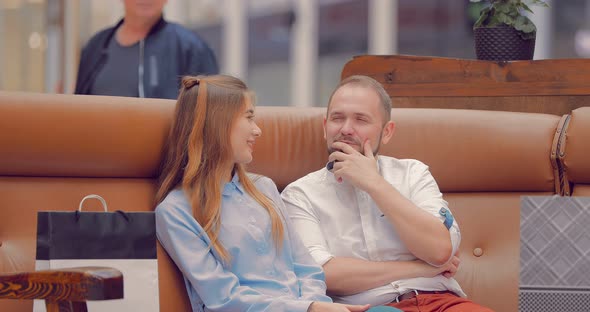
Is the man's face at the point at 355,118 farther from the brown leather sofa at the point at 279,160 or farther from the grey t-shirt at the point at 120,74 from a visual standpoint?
the grey t-shirt at the point at 120,74

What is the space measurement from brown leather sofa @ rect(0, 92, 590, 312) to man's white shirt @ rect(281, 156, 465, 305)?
0.13 meters

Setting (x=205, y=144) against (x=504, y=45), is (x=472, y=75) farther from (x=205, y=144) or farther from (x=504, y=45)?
(x=205, y=144)

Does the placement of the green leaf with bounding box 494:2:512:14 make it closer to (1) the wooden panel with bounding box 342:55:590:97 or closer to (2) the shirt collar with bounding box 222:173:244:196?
(1) the wooden panel with bounding box 342:55:590:97

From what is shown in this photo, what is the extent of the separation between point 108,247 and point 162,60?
136 centimetres

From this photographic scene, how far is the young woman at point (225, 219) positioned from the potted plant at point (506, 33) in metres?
1.01

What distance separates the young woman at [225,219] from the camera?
177cm

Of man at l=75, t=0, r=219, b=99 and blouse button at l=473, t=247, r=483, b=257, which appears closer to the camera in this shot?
blouse button at l=473, t=247, r=483, b=257

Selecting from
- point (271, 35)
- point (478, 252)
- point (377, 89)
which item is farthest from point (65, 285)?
point (271, 35)

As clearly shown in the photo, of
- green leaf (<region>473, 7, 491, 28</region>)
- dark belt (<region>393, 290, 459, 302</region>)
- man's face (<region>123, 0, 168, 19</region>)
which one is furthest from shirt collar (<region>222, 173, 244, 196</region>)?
man's face (<region>123, 0, 168, 19</region>)

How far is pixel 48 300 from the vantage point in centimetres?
127

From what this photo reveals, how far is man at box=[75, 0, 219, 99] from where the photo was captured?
9.66ft

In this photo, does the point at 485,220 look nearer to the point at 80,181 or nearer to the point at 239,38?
the point at 80,181

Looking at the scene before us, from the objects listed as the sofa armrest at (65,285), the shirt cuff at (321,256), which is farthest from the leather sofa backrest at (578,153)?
the sofa armrest at (65,285)

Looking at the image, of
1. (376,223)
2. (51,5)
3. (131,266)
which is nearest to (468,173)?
(376,223)
